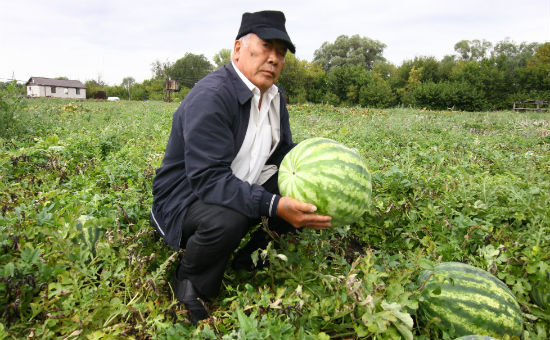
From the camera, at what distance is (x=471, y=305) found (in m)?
1.98

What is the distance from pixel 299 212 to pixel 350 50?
242 feet

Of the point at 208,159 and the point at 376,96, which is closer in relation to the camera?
the point at 208,159

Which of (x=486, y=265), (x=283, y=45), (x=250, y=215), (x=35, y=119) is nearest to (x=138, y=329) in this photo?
(x=250, y=215)

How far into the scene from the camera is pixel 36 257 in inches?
81.0

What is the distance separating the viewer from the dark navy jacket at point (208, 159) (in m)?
2.11

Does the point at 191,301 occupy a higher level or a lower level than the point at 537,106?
lower

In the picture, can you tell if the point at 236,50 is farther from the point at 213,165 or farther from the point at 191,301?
the point at 191,301

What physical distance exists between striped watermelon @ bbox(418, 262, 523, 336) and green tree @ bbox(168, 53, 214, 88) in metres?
79.2

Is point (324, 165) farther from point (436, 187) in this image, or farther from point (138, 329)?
point (436, 187)

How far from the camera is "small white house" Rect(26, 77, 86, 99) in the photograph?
7138 centimetres

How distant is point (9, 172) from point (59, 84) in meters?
83.9

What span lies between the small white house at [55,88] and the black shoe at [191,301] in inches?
A: 3184

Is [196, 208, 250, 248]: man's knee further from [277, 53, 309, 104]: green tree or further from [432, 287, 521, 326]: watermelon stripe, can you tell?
[277, 53, 309, 104]: green tree

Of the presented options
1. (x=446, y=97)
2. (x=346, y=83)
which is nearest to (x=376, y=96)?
(x=346, y=83)
